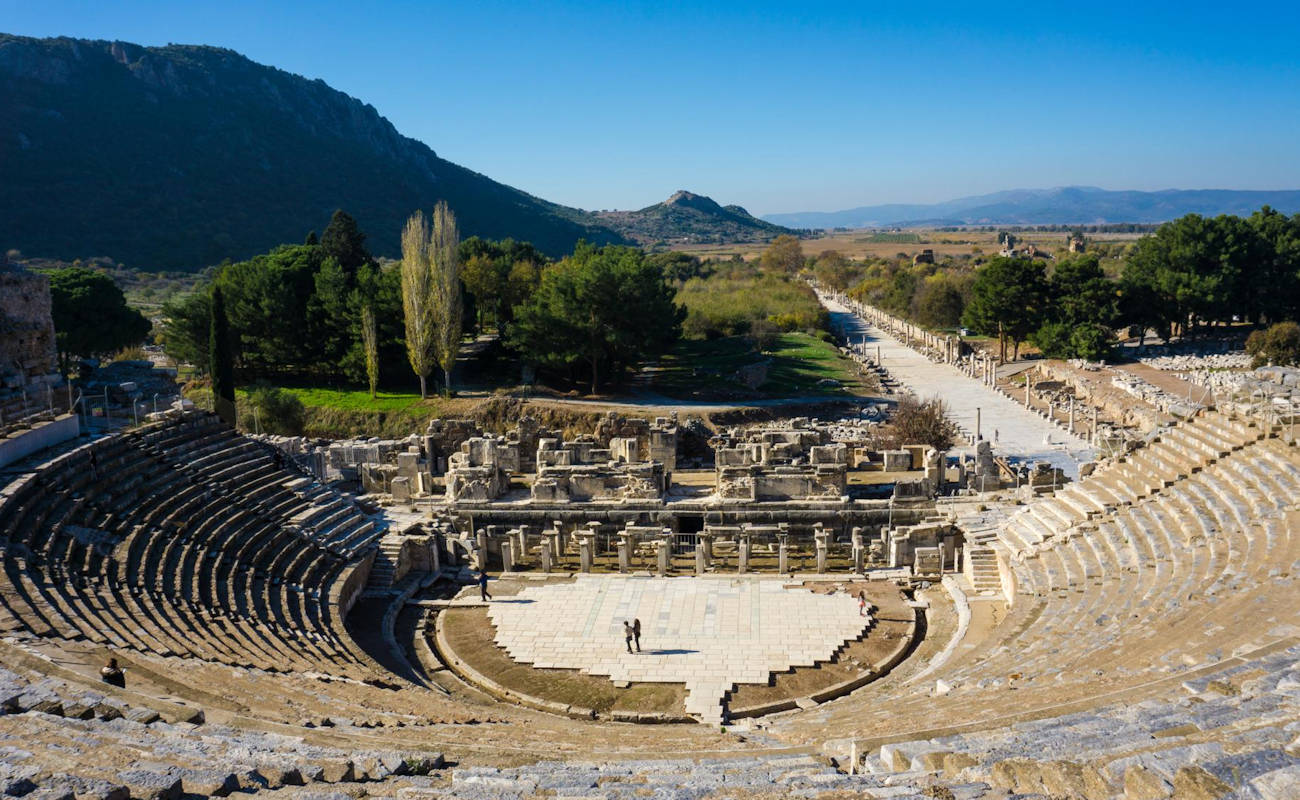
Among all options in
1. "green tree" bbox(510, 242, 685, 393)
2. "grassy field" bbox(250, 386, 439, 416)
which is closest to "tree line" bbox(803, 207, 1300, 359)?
"green tree" bbox(510, 242, 685, 393)

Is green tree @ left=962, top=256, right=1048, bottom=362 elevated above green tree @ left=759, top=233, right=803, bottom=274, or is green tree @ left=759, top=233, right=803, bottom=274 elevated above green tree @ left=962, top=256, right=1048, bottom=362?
green tree @ left=759, top=233, right=803, bottom=274

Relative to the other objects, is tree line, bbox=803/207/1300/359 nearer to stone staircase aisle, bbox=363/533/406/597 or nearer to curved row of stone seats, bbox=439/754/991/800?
stone staircase aisle, bbox=363/533/406/597

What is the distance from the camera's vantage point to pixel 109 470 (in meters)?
18.5

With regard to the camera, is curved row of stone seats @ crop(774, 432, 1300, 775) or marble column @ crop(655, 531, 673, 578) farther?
marble column @ crop(655, 531, 673, 578)

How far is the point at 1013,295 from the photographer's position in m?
54.0

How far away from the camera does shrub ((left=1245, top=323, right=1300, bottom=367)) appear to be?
46250 millimetres

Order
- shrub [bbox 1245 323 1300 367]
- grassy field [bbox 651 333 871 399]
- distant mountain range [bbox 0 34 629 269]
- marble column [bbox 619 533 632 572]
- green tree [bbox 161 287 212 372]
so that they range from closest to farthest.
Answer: marble column [bbox 619 533 632 572] < green tree [bbox 161 287 212 372] < grassy field [bbox 651 333 871 399] < shrub [bbox 1245 323 1300 367] < distant mountain range [bbox 0 34 629 269]

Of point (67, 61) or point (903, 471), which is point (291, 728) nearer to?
point (903, 471)

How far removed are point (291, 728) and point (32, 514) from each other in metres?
8.74

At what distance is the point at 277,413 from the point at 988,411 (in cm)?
3147

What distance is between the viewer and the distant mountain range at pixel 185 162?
8831 cm

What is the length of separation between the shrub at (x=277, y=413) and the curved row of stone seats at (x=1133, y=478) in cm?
2916

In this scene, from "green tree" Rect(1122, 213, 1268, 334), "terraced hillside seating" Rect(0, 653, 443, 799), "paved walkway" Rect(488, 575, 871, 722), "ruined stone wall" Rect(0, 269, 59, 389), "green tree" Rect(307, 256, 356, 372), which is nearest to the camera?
"terraced hillside seating" Rect(0, 653, 443, 799)

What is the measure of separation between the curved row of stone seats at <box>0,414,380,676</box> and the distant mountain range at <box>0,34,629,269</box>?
7213 centimetres
